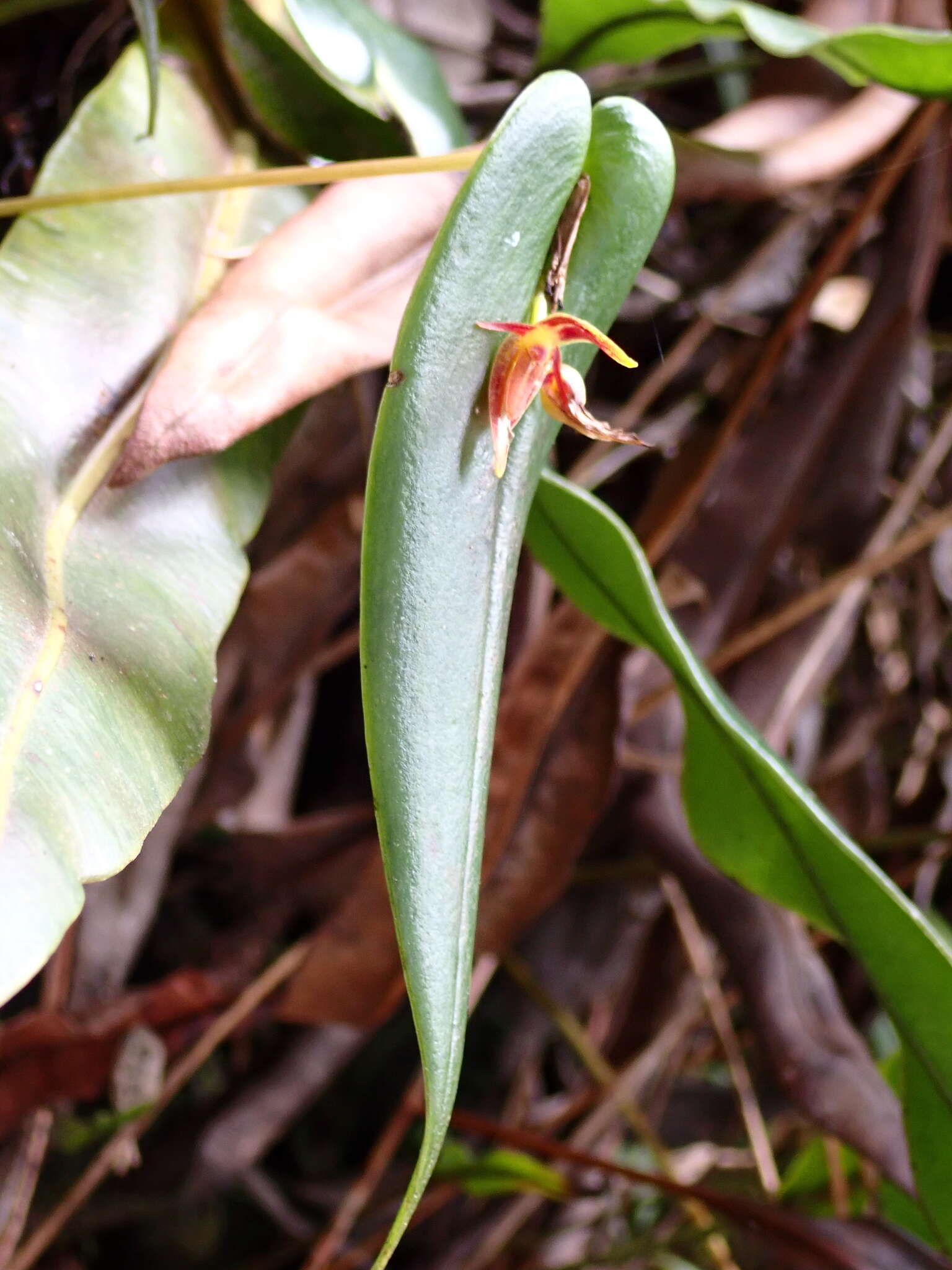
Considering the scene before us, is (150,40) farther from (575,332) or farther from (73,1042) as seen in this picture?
(73,1042)

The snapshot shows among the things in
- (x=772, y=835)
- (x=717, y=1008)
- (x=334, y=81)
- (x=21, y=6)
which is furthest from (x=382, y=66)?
(x=717, y=1008)

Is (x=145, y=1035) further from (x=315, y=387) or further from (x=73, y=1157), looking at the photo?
(x=315, y=387)

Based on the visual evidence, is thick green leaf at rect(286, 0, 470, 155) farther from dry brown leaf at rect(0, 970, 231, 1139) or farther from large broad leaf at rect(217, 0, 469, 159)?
dry brown leaf at rect(0, 970, 231, 1139)

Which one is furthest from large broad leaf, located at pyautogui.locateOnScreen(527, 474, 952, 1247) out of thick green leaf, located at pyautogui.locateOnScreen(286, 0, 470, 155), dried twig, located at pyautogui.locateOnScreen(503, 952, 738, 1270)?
dried twig, located at pyautogui.locateOnScreen(503, 952, 738, 1270)

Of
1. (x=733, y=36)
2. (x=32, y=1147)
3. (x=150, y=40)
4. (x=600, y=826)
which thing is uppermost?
(x=150, y=40)

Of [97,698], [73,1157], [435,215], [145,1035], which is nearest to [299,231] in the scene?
[435,215]

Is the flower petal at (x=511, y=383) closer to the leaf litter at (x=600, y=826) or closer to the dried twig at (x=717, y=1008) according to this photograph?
the leaf litter at (x=600, y=826)
